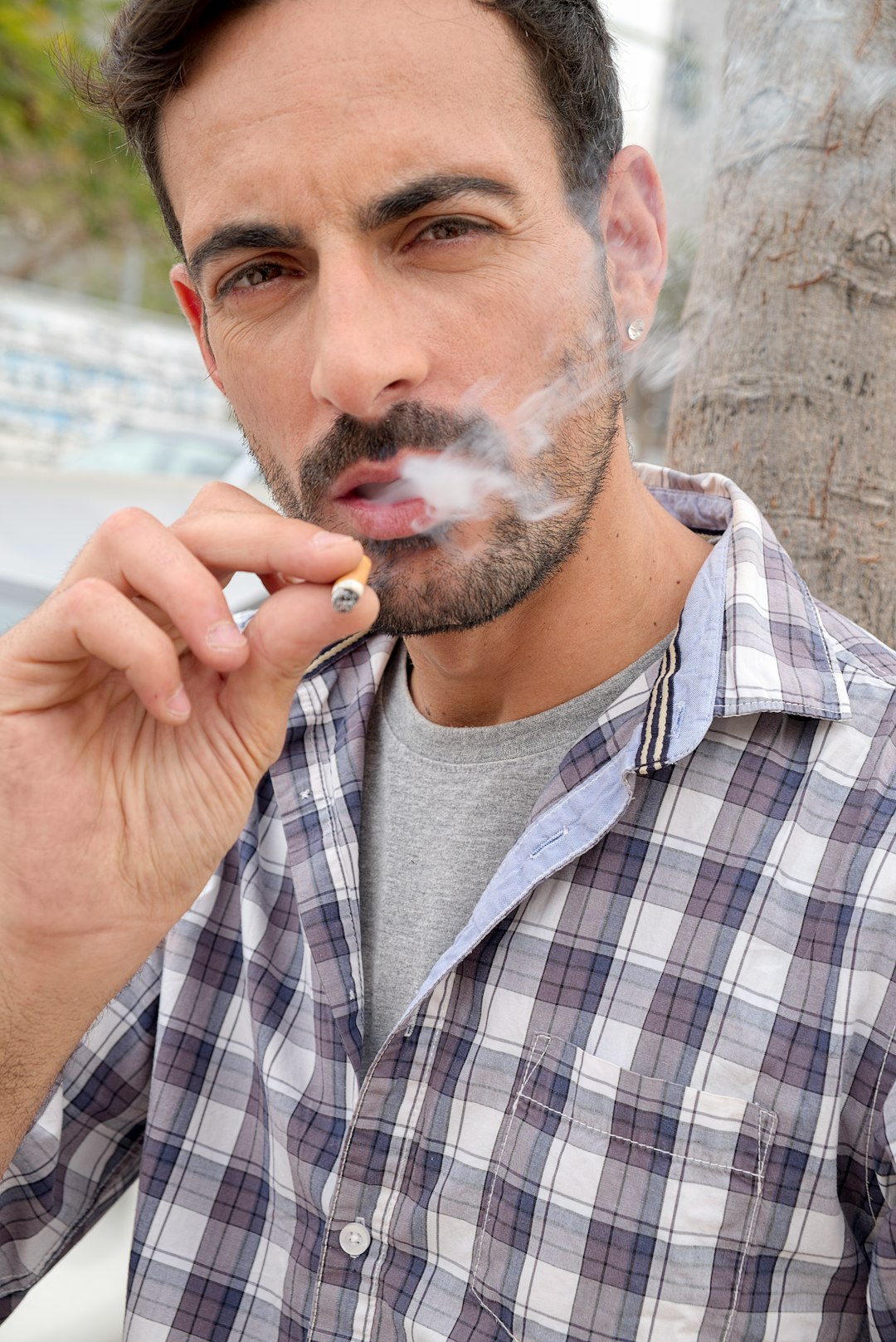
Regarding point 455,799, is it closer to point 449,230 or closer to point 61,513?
point 449,230

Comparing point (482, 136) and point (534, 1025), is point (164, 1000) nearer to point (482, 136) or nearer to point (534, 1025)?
point (534, 1025)

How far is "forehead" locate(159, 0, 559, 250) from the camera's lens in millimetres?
1649

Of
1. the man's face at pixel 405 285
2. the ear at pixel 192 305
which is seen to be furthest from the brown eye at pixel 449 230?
the ear at pixel 192 305

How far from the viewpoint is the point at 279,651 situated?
1.45 m

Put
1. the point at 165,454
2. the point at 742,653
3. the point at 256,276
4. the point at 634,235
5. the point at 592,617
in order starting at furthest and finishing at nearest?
the point at 165,454 < the point at 634,235 < the point at 592,617 < the point at 256,276 < the point at 742,653

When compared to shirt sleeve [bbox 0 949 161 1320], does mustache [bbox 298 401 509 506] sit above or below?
above

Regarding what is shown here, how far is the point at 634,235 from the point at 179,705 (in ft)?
4.07

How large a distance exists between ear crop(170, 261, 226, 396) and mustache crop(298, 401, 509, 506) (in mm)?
545

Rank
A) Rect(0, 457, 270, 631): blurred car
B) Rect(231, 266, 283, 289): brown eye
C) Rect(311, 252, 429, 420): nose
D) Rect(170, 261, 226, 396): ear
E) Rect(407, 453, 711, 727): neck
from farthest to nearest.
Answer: Rect(0, 457, 270, 631): blurred car, Rect(170, 261, 226, 396): ear, Rect(407, 453, 711, 727): neck, Rect(231, 266, 283, 289): brown eye, Rect(311, 252, 429, 420): nose

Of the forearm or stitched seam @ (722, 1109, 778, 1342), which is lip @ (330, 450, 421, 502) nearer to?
the forearm

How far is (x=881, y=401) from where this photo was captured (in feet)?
7.52

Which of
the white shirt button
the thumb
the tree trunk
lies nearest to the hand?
the thumb

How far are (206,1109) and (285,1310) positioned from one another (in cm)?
35

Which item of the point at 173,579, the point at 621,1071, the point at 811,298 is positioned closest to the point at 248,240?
the point at 173,579
